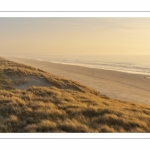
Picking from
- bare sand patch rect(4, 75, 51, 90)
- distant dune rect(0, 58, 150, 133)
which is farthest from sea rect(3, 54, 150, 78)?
distant dune rect(0, 58, 150, 133)

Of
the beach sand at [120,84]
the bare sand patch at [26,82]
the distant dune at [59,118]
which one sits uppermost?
the bare sand patch at [26,82]

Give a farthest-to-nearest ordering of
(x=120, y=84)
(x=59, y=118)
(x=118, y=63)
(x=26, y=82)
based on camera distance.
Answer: (x=118, y=63)
(x=120, y=84)
(x=26, y=82)
(x=59, y=118)

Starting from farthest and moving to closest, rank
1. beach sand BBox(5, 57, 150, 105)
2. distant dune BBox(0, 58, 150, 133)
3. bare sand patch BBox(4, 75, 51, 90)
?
beach sand BBox(5, 57, 150, 105)
bare sand patch BBox(4, 75, 51, 90)
distant dune BBox(0, 58, 150, 133)

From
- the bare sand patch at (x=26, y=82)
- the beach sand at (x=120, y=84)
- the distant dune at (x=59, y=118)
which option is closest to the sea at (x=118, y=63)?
the beach sand at (x=120, y=84)

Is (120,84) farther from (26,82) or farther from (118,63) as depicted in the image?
(118,63)

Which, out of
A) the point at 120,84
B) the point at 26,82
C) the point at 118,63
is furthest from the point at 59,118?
the point at 118,63

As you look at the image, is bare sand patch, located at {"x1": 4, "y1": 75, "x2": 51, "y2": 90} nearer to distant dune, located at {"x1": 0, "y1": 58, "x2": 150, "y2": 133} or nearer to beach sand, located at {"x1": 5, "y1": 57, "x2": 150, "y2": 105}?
distant dune, located at {"x1": 0, "y1": 58, "x2": 150, "y2": 133}

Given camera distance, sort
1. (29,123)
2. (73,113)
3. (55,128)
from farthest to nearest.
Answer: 1. (73,113)
2. (29,123)
3. (55,128)

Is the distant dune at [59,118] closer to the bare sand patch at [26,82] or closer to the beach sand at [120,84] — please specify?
the bare sand patch at [26,82]
